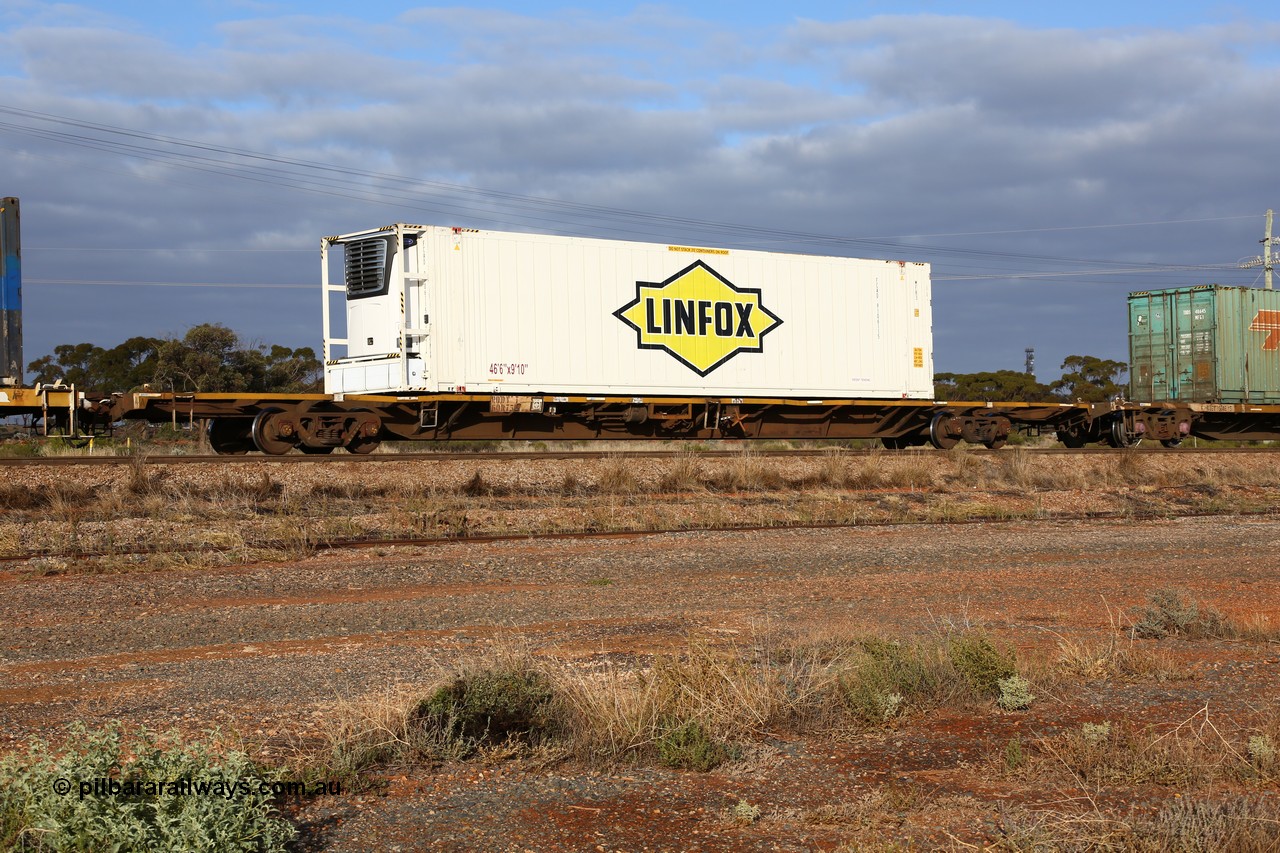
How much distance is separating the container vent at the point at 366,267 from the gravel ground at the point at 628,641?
7.36m

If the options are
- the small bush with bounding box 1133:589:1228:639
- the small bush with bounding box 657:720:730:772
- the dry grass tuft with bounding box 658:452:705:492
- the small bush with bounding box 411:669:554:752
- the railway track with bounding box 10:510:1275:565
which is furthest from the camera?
the dry grass tuft with bounding box 658:452:705:492

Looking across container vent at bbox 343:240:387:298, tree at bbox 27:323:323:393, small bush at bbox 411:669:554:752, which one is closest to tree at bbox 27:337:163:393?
tree at bbox 27:323:323:393

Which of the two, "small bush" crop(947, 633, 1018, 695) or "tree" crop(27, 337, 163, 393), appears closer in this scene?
"small bush" crop(947, 633, 1018, 695)

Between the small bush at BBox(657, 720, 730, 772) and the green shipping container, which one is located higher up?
the green shipping container

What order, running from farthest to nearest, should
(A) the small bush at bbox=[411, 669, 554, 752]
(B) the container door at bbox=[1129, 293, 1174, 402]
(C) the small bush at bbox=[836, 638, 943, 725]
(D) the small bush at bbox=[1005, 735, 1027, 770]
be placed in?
(B) the container door at bbox=[1129, 293, 1174, 402] → (C) the small bush at bbox=[836, 638, 943, 725] → (A) the small bush at bbox=[411, 669, 554, 752] → (D) the small bush at bbox=[1005, 735, 1027, 770]

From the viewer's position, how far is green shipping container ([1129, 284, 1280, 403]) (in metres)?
27.6

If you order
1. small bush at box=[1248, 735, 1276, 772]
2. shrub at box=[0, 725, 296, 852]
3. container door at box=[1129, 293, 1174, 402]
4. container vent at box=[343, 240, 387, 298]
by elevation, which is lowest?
small bush at box=[1248, 735, 1276, 772]

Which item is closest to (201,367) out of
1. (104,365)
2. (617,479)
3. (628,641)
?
(104,365)

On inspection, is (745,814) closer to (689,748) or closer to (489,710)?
(689,748)

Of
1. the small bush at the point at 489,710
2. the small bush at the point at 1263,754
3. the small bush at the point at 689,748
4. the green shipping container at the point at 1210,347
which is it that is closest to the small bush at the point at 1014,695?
the small bush at the point at 1263,754

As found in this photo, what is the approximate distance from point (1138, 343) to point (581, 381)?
1748cm

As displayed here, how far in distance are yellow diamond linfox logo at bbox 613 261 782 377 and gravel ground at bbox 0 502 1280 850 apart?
6.68 m

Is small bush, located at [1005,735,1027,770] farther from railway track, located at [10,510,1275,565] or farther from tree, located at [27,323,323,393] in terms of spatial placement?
tree, located at [27,323,323,393]

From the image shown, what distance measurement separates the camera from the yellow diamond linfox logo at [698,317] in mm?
19953
